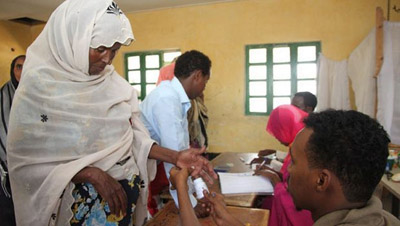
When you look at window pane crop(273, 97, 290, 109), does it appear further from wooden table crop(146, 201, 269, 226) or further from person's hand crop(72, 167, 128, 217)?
person's hand crop(72, 167, 128, 217)

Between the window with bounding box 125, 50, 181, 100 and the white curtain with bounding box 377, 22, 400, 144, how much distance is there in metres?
3.64

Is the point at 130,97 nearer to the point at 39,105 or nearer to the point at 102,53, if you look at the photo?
the point at 102,53

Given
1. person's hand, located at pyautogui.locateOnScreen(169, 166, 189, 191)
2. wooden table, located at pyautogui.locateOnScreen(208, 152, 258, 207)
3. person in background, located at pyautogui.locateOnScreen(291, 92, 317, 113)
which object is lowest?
wooden table, located at pyautogui.locateOnScreen(208, 152, 258, 207)

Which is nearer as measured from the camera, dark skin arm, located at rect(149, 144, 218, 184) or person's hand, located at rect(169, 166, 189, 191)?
person's hand, located at rect(169, 166, 189, 191)

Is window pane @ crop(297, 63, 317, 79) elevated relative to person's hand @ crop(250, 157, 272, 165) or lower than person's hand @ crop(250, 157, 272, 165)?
elevated

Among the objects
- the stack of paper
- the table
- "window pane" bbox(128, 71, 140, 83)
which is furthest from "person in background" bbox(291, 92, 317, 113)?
"window pane" bbox(128, 71, 140, 83)

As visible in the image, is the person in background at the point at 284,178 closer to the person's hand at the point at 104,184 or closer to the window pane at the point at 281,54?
the person's hand at the point at 104,184

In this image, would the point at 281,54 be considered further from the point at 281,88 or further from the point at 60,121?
the point at 60,121

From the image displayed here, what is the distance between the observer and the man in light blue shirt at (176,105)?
1.88 meters

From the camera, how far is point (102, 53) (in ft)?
3.94

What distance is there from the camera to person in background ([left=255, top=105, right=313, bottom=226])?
1.79m

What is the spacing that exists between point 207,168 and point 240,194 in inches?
27.4

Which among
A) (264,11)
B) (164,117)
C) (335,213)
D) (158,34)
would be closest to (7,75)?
(158,34)

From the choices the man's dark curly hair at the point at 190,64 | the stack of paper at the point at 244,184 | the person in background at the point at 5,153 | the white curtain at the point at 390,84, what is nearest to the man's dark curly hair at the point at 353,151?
the stack of paper at the point at 244,184
